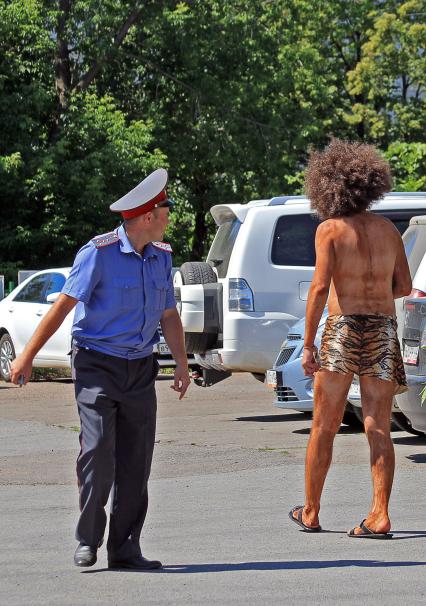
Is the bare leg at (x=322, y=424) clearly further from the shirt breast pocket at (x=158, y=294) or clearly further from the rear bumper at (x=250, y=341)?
the rear bumper at (x=250, y=341)

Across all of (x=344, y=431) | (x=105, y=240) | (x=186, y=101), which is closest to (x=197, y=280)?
(x=344, y=431)

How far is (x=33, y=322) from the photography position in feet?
63.4

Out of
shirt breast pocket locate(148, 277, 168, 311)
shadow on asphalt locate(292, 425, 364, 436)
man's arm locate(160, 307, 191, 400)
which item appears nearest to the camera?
shirt breast pocket locate(148, 277, 168, 311)

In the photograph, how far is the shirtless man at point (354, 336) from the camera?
276 inches

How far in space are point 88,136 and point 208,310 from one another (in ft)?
63.1

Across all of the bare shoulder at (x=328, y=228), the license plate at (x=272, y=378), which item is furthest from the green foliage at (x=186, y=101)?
the bare shoulder at (x=328, y=228)

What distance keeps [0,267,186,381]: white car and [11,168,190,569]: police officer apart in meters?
12.4

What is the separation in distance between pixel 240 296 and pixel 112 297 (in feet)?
25.2

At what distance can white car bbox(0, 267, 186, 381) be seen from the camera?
18875 mm

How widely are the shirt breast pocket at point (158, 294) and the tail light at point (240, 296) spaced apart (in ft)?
24.4

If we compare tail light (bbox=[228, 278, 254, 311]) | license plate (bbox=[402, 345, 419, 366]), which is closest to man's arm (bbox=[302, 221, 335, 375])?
license plate (bbox=[402, 345, 419, 366])

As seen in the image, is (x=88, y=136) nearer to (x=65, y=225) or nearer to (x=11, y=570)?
(x=65, y=225)

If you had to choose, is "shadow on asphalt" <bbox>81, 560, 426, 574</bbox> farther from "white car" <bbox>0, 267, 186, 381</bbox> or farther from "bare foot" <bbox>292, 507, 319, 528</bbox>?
"white car" <bbox>0, 267, 186, 381</bbox>

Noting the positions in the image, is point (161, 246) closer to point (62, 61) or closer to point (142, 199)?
point (142, 199)
